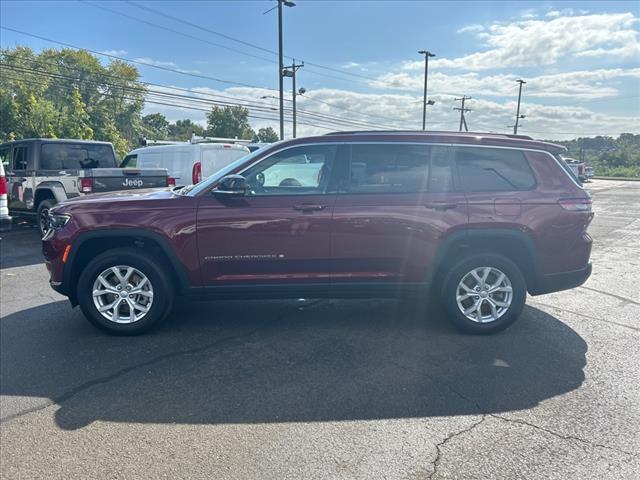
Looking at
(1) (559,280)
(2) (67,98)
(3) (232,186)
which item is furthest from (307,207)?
(2) (67,98)

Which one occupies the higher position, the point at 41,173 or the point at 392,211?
the point at 41,173

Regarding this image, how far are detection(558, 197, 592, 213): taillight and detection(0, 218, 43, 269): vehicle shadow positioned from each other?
7864mm

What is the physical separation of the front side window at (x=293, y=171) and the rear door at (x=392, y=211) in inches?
7.8

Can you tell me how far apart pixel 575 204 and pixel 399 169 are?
1.71 m

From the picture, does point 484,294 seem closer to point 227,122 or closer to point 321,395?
point 321,395

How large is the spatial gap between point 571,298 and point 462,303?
6.94ft

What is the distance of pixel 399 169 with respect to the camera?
14.1ft

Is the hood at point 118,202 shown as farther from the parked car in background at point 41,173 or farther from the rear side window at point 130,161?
the rear side window at point 130,161

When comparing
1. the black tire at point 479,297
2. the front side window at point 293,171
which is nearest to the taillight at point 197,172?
the front side window at point 293,171

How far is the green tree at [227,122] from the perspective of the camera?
64.2 m

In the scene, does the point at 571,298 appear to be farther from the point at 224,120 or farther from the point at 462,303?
the point at 224,120

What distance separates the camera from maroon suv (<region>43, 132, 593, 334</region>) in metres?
4.18

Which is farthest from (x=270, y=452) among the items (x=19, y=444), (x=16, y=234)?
(x=16, y=234)

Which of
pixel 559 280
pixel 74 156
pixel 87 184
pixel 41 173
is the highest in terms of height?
pixel 74 156
